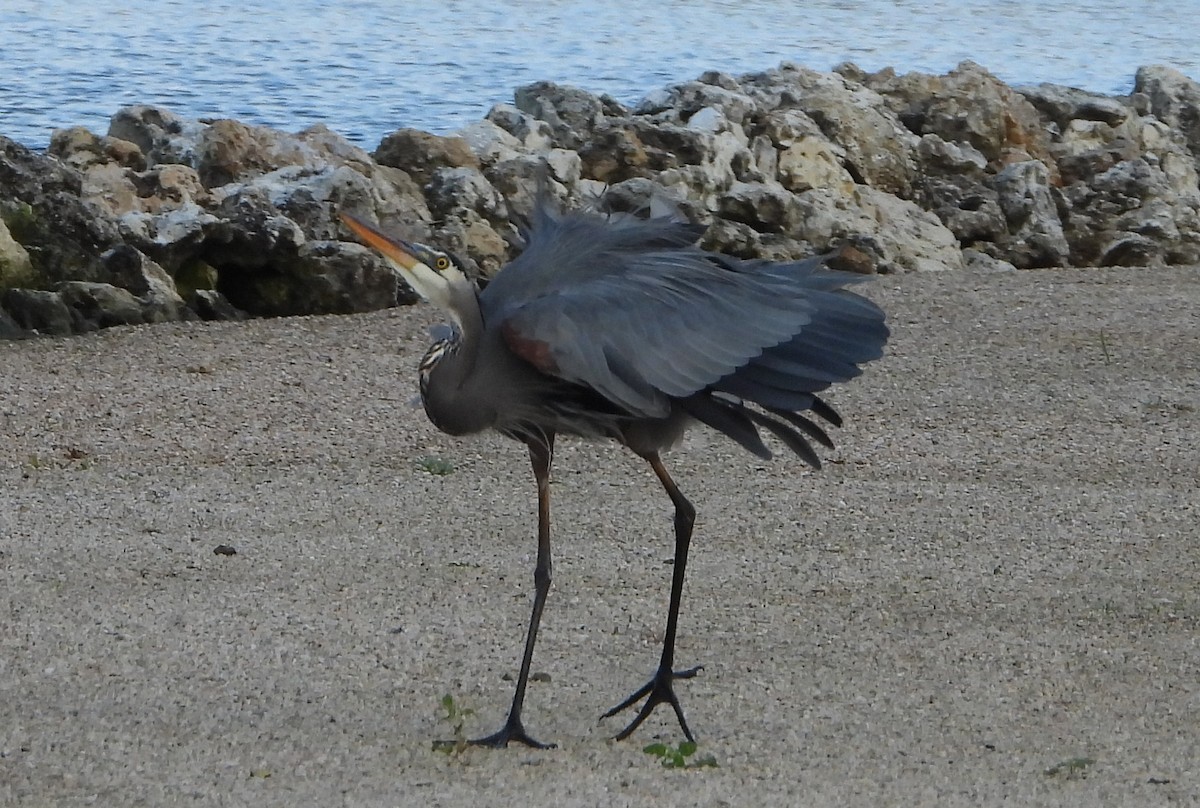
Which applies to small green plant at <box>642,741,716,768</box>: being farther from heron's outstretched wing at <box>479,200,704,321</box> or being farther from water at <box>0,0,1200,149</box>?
water at <box>0,0,1200,149</box>

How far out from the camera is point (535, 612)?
3.64 metres

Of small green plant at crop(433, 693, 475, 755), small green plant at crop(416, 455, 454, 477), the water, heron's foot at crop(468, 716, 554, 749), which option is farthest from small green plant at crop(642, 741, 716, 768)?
the water

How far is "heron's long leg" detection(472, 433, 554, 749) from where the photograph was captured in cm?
343

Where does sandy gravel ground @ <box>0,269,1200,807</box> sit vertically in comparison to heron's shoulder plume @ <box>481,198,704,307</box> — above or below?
below

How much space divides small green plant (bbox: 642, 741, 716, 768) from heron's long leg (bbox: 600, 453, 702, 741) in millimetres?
81

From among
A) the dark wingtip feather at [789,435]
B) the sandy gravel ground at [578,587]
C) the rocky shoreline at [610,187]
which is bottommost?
the rocky shoreline at [610,187]

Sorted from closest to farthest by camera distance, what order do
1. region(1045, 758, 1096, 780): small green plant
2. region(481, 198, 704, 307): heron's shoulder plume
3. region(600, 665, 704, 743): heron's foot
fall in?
region(1045, 758, 1096, 780): small green plant < region(600, 665, 704, 743): heron's foot < region(481, 198, 704, 307): heron's shoulder plume

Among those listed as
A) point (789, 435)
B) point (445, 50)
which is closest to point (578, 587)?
point (789, 435)

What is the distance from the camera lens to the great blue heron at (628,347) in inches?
136

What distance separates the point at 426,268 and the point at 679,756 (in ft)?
3.35

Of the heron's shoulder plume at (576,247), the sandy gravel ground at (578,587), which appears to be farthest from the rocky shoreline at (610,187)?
the heron's shoulder plume at (576,247)

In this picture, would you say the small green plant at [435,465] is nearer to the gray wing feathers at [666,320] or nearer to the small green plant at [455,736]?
the gray wing feathers at [666,320]

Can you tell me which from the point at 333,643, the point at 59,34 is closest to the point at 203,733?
the point at 333,643

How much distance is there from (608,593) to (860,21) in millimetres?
18069
